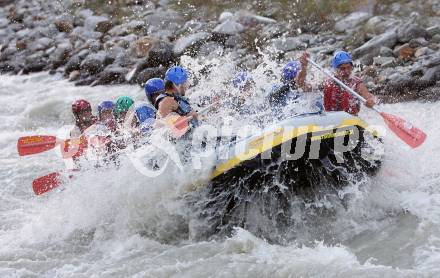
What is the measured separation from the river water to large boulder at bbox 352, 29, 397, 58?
320 centimetres

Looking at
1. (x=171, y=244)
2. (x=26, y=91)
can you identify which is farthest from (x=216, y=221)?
(x=26, y=91)

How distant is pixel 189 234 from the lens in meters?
6.16

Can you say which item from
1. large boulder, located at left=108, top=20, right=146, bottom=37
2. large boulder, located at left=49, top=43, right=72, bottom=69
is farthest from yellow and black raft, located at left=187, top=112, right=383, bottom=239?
large boulder, located at left=108, top=20, right=146, bottom=37

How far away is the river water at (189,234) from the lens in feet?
17.4

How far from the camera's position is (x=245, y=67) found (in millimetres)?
11562

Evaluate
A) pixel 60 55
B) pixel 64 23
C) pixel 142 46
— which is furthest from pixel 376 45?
pixel 64 23

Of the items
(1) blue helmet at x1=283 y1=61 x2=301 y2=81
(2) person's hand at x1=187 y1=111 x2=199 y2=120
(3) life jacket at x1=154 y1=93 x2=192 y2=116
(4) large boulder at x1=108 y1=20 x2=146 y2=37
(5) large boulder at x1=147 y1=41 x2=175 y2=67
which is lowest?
(5) large boulder at x1=147 y1=41 x2=175 y2=67

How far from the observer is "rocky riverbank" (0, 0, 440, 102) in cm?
1016

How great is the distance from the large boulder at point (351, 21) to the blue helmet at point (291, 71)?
5427 millimetres

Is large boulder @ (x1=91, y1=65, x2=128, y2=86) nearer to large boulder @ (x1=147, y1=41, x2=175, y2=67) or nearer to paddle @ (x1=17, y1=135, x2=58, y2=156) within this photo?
large boulder @ (x1=147, y1=41, x2=175, y2=67)

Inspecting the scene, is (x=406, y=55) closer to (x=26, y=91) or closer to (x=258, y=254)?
(x=258, y=254)

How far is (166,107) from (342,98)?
2137 millimetres

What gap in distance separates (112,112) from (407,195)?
3.91 meters

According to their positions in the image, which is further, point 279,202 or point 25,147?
point 25,147
